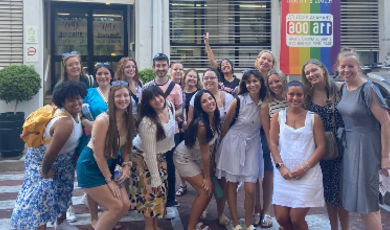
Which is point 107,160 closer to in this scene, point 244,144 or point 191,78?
point 244,144

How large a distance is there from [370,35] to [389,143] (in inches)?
397

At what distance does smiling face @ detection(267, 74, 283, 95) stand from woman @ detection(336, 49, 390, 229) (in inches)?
30.2

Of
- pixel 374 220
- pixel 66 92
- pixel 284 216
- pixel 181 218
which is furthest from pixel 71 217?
pixel 374 220

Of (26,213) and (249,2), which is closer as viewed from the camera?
(26,213)

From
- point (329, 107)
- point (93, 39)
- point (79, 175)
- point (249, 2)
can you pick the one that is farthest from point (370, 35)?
point (79, 175)

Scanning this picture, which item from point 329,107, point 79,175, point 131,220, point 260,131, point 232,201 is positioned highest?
point 329,107

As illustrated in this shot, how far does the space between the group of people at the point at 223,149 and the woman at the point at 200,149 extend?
1 cm

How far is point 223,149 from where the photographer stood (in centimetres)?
492

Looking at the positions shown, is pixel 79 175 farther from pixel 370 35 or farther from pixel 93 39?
pixel 370 35

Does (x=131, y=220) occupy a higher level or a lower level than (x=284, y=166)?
lower

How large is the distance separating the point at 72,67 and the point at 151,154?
1567 mm

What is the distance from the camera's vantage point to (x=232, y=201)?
4.92 metres

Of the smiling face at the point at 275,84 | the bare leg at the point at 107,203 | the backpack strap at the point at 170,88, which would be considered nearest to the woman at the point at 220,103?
the backpack strap at the point at 170,88

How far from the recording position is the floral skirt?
4707 millimetres
